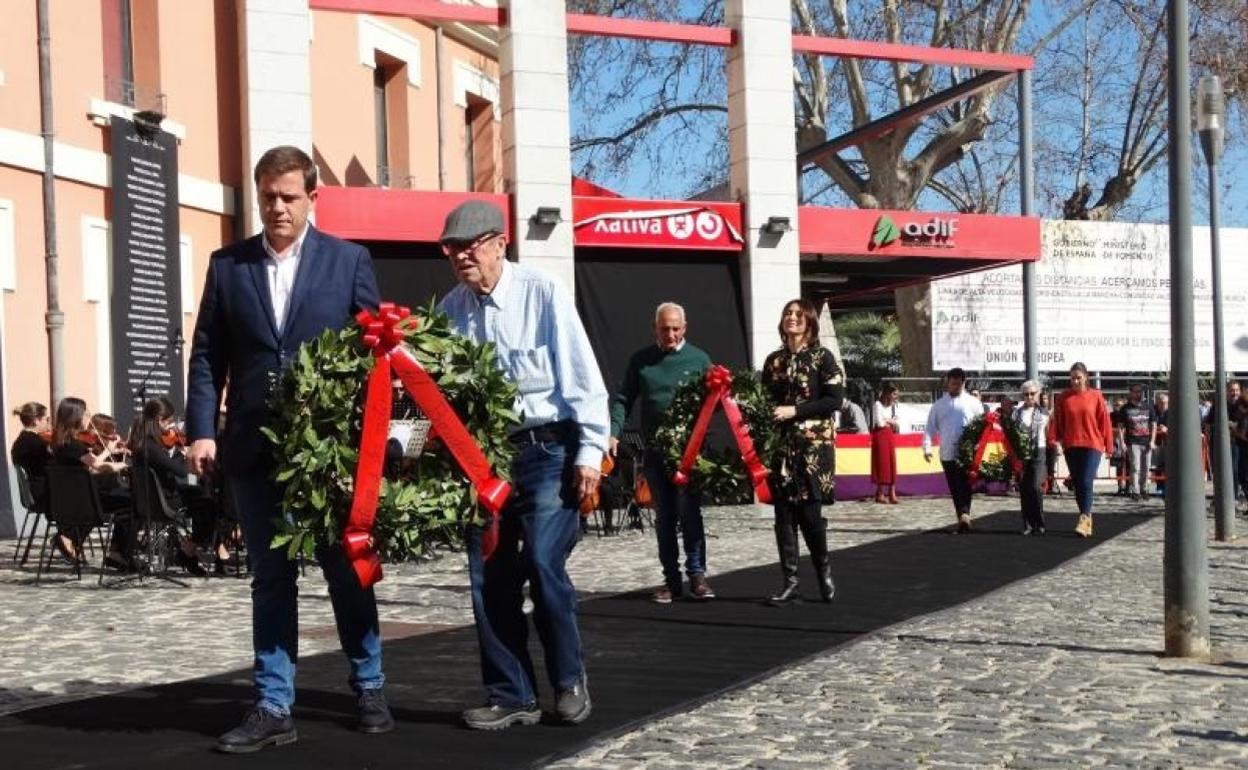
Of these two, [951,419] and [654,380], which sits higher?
[654,380]

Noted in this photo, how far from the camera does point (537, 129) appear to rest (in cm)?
2330

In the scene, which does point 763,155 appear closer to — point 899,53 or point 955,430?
point 899,53

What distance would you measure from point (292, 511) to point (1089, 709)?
10.8 ft

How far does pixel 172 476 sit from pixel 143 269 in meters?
6.95

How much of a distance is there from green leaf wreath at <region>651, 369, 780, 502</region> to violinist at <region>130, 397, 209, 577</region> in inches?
178

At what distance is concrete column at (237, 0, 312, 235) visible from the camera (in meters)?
22.1

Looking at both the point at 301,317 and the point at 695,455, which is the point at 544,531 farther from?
the point at 695,455

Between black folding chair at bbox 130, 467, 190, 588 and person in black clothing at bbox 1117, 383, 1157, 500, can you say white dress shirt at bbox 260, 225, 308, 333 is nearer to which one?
black folding chair at bbox 130, 467, 190, 588

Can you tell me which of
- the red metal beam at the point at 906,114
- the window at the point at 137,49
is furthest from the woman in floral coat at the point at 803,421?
the red metal beam at the point at 906,114

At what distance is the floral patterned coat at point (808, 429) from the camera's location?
11.0m

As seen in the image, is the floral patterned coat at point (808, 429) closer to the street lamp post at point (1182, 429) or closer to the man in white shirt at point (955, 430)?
the street lamp post at point (1182, 429)

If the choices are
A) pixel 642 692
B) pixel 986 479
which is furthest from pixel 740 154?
pixel 642 692

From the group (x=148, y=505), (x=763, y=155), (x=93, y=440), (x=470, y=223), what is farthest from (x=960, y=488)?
(x=470, y=223)

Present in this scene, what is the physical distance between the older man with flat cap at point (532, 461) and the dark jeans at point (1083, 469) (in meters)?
12.8
